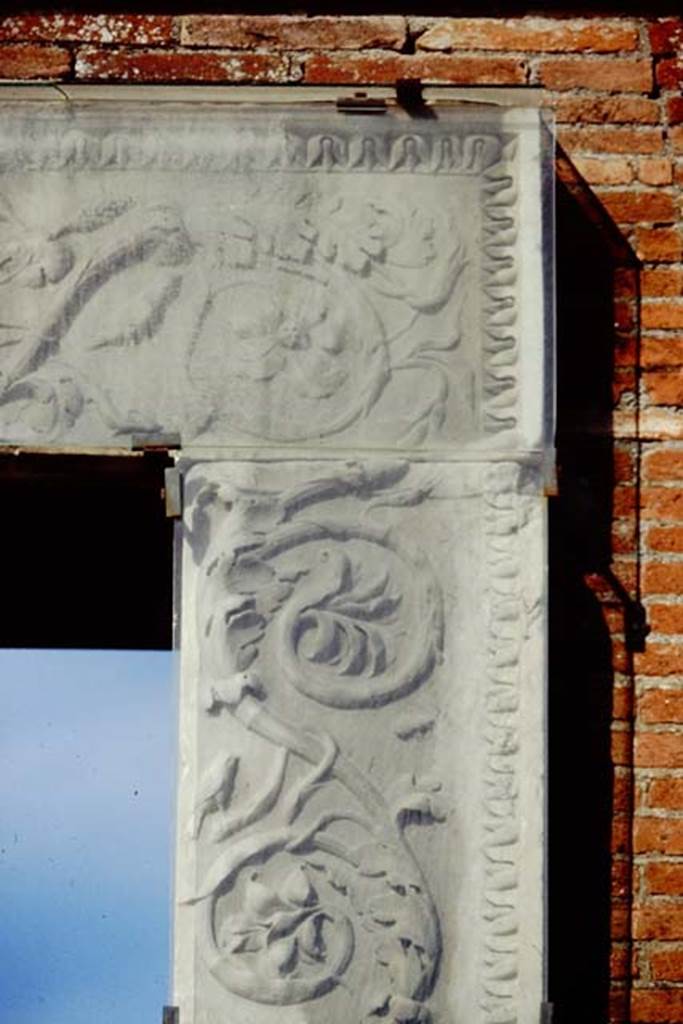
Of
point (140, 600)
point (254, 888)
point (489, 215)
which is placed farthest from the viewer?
point (140, 600)

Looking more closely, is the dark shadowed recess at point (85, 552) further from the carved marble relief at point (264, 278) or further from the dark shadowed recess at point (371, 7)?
the dark shadowed recess at point (371, 7)

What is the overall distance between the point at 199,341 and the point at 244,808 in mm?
708

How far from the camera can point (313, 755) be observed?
12.5ft

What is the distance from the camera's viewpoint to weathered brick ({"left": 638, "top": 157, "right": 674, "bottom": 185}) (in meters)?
4.14

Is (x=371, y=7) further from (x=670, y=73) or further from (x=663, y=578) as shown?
(x=663, y=578)

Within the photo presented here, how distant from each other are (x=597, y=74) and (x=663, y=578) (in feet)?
2.71

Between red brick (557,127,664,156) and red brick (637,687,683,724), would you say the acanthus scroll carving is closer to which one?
red brick (637,687,683,724)

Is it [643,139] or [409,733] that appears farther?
[643,139]

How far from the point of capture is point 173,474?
12.7 feet

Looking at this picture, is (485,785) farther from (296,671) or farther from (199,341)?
(199,341)

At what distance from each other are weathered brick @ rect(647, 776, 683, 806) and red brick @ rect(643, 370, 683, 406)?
1.95ft

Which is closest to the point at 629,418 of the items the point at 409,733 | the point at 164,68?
the point at 409,733

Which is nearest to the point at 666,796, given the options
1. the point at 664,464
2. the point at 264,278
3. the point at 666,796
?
the point at 666,796

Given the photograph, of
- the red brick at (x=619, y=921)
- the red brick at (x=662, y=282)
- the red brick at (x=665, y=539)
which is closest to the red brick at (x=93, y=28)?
the red brick at (x=662, y=282)
